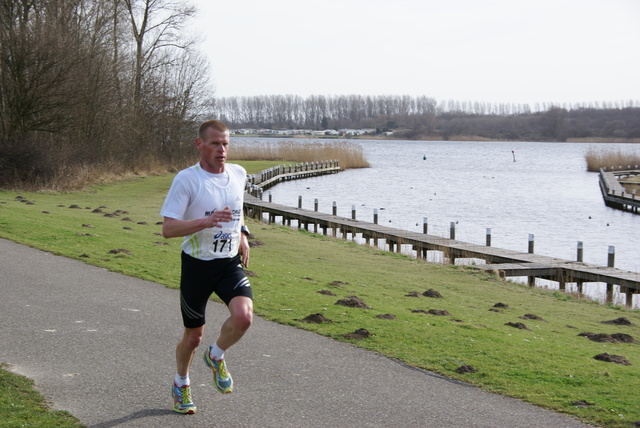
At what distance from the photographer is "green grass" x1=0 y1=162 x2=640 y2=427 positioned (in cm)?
687

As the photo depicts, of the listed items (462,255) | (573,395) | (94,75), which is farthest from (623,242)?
(573,395)

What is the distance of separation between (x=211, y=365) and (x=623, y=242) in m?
30.5

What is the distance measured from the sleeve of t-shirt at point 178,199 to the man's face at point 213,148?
0.21m

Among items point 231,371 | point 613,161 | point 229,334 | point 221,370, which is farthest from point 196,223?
point 613,161

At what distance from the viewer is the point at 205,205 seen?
523 cm

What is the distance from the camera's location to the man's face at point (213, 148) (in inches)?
206

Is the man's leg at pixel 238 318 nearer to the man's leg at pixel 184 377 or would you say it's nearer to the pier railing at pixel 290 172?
the man's leg at pixel 184 377

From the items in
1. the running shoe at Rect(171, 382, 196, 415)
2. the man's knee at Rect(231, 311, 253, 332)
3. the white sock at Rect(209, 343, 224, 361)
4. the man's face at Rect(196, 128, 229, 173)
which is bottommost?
the running shoe at Rect(171, 382, 196, 415)

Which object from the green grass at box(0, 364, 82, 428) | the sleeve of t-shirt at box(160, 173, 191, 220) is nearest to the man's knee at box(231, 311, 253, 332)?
the sleeve of t-shirt at box(160, 173, 191, 220)

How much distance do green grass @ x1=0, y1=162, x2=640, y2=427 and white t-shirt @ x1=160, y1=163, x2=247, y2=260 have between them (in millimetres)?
2668

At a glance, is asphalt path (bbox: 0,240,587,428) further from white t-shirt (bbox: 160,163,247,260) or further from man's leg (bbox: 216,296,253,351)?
white t-shirt (bbox: 160,163,247,260)

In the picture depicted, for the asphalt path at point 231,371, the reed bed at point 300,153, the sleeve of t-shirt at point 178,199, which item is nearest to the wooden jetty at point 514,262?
the asphalt path at point 231,371

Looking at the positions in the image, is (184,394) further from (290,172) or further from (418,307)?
(290,172)

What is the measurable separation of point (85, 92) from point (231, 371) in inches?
1267
